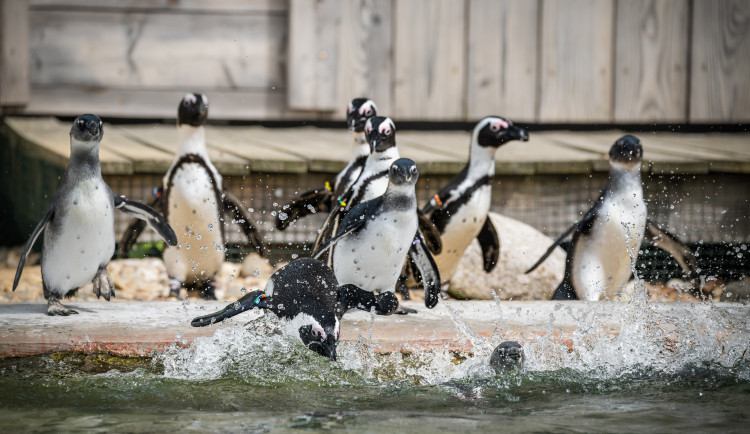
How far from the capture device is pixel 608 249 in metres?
4.25

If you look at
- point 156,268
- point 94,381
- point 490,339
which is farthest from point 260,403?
point 156,268

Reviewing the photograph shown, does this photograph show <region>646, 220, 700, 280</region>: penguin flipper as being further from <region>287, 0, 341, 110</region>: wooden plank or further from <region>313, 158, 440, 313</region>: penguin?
<region>287, 0, 341, 110</region>: wooden plank

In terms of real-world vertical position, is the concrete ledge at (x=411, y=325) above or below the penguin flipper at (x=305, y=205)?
below

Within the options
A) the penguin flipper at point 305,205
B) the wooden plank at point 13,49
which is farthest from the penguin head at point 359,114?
the wooden plank at point 13,49

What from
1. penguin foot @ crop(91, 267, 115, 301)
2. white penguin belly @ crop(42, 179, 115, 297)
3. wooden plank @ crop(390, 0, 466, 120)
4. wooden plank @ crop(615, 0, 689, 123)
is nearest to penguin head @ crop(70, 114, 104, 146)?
white penguin belly @ crop(42, 179, 115, 297)

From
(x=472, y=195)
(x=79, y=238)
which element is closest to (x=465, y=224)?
(x=472, y=195)

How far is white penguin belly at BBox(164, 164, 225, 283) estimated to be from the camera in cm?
438

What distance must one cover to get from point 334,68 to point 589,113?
1.49m

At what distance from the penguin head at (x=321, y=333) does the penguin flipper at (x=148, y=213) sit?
774 mm

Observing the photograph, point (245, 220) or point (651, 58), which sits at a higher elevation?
point (651, 58)

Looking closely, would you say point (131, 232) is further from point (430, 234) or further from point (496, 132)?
point (496, 132)

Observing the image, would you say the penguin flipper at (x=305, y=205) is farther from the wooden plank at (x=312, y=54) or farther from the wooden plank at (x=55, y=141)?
the wooden plank at (x=312, y=54)

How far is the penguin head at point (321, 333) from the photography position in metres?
2.87

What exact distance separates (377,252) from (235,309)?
2.21 ft
